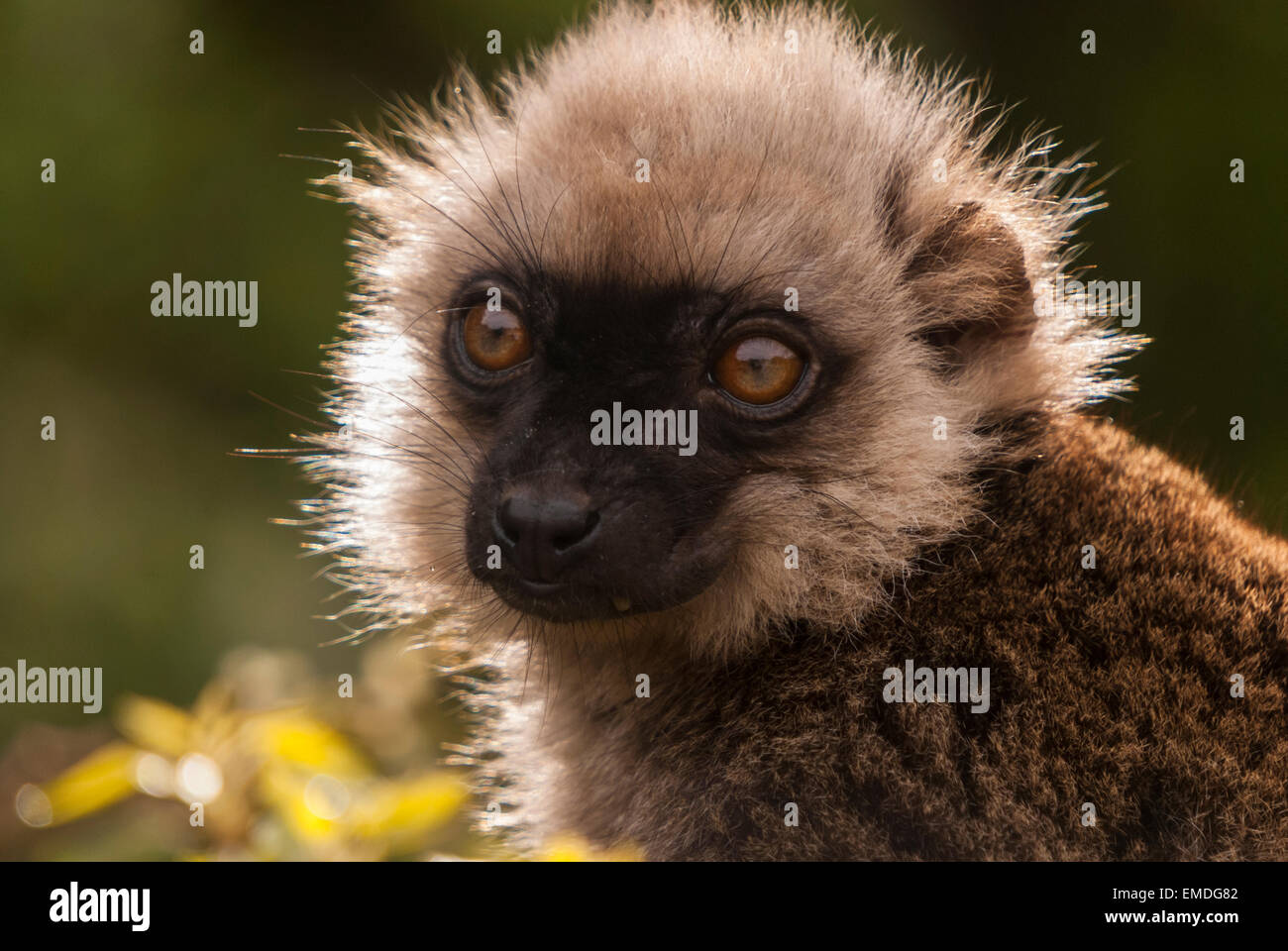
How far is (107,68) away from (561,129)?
6249 mm

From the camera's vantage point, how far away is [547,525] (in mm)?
4301

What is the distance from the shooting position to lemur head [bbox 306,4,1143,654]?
4.54 meters

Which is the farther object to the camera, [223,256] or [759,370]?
[223,256]

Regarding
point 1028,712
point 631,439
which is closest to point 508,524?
point 631,439

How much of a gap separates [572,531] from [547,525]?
8 centimetres

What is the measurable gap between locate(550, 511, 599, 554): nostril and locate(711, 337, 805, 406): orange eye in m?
0.72

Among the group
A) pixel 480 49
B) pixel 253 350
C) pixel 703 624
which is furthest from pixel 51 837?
pixel 480 49

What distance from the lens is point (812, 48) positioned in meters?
5.70

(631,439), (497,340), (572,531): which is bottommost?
(572,531)

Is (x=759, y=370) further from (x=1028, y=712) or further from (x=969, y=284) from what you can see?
(x=1028, y=712)

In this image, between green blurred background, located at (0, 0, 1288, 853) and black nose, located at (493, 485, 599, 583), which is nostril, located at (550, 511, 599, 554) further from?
green blurred background, located at (0, 0, 1288, 853)

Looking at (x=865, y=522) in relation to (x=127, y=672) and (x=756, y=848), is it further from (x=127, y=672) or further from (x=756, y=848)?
(x=127, y=672)

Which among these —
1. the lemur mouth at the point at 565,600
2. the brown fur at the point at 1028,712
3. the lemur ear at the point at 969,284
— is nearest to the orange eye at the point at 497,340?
the lemur mouth at the point at 565,600

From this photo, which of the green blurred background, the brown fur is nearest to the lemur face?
the brown fur
